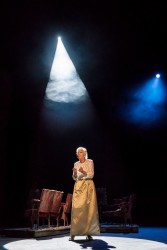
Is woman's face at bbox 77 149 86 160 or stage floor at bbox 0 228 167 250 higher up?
woman's face at bbox 77 149 86 160

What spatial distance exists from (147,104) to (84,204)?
7021 millimetres

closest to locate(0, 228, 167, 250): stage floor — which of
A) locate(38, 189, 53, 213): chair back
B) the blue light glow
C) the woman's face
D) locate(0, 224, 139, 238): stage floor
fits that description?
locate(0, 224, 139, 238): stage floor

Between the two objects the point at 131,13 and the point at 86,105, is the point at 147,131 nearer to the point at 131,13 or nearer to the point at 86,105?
the point at 86,105

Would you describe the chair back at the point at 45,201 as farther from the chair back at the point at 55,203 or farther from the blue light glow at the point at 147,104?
the blue light glow at the point at 147,104

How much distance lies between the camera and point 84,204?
5250 mm

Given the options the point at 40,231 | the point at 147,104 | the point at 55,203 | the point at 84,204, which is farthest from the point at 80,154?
the point at 147,104

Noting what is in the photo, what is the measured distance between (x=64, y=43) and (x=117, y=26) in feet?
5.95

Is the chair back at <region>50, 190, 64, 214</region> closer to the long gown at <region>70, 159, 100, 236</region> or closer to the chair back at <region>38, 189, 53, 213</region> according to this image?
the chair back at <region>38, 189, 53, 213</region>

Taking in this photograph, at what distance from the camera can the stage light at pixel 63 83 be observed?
11648 millimetres

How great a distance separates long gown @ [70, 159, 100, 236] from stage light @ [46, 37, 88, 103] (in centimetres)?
655

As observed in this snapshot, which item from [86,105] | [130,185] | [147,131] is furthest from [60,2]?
[130,185]

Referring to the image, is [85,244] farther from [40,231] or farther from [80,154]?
[40,231]

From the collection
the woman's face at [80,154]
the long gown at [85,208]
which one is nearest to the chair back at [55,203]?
the long gown at [85,208]

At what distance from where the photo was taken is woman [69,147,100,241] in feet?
17.1
